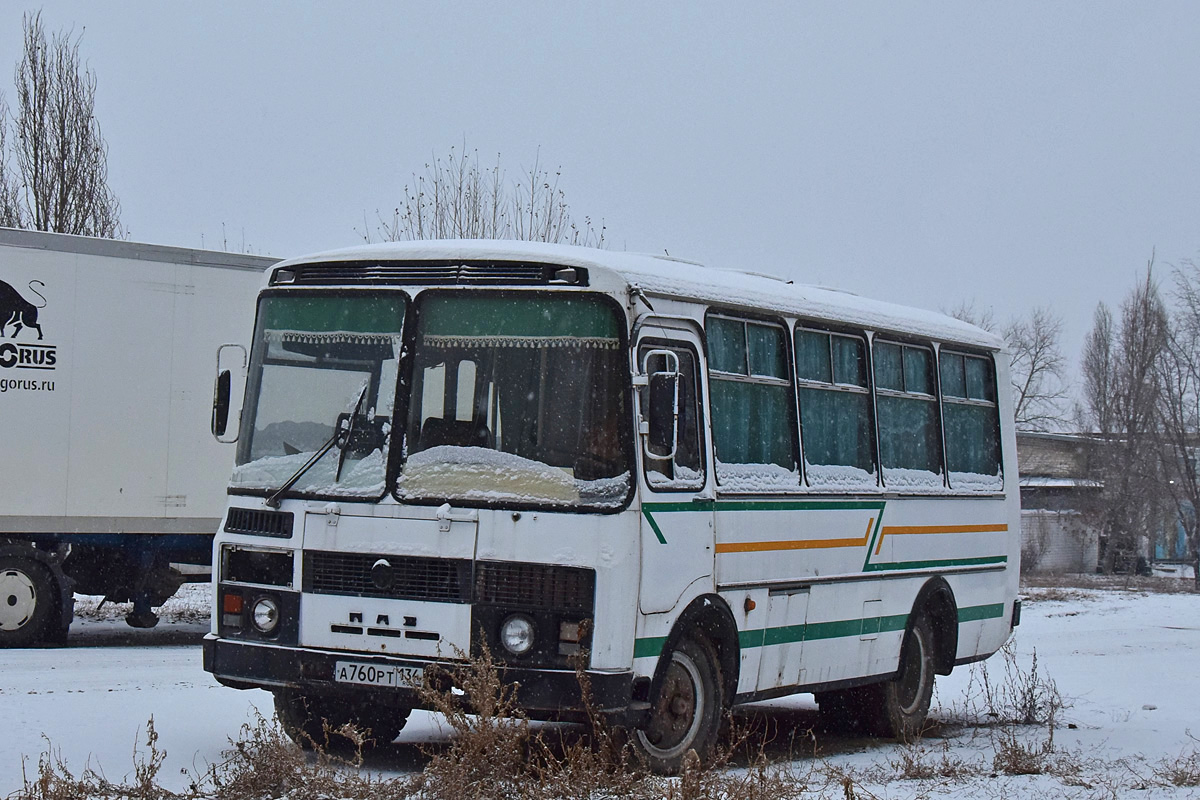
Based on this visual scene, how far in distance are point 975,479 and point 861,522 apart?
8.23 feet

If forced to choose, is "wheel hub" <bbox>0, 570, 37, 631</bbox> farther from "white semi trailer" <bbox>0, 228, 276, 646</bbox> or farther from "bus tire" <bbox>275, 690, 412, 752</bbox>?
"bus tire" <bbox>275, 690, 412, 752</bbox>

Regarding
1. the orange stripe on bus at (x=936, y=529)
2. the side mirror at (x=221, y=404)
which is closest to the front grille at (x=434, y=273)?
the side mirror at (x=221, y=404)

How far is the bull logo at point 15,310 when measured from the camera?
15953 millimetres

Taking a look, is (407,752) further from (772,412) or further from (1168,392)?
(1168,392)

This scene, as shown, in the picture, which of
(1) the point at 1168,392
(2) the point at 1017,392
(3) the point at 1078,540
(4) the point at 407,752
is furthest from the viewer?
(2) the point at 1017,392

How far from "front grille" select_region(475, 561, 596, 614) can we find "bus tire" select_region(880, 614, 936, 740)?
449 centimetres

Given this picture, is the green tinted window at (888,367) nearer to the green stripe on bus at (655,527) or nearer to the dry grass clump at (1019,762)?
the dry grass clump at (1019,762)

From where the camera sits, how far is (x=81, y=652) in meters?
15.6

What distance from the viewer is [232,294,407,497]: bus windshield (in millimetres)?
8891

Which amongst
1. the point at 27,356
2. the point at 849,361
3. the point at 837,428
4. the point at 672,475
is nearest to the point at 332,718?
the point at 672,475

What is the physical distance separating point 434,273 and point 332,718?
284 cm

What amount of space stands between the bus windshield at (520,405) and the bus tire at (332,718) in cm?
179

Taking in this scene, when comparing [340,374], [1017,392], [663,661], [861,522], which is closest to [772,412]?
[861,522]

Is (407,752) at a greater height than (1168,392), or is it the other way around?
(1168,392)
